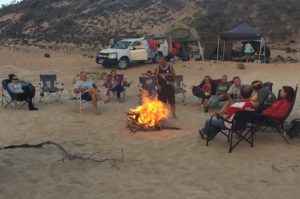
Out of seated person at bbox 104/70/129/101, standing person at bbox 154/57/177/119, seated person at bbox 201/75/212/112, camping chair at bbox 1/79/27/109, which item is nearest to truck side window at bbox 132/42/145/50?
seated person at bbox 104/70/129/101

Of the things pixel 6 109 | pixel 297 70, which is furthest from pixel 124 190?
pixel 297 70

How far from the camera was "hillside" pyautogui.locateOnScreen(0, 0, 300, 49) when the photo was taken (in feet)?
114

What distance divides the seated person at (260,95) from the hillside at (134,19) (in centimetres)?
2059

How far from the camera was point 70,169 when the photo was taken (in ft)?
22.0

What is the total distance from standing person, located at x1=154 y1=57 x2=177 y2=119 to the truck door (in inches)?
420

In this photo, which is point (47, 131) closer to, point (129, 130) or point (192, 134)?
point (129, 130)

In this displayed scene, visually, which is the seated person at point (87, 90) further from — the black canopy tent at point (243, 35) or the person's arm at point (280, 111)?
the black canopy tent at point (243, 35)

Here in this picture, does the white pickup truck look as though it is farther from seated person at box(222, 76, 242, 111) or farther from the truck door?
seated person at box(222, 76, 242, 111)

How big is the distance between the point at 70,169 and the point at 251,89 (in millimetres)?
4214

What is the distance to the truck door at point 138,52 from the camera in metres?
20.9

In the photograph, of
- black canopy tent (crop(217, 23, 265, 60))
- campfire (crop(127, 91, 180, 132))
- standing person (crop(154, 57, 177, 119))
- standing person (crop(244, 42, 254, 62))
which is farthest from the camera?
standing person (crop(244, 42, 254, 62))

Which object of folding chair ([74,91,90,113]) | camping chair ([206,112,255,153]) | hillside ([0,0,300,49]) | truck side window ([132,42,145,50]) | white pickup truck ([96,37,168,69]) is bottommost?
camping chair ([206,112,255,153])

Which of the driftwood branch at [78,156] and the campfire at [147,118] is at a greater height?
the campfire at [147,118]

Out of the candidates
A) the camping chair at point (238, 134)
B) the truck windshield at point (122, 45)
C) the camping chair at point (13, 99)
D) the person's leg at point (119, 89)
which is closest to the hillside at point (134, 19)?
the truck windshield at point (122, 45)
